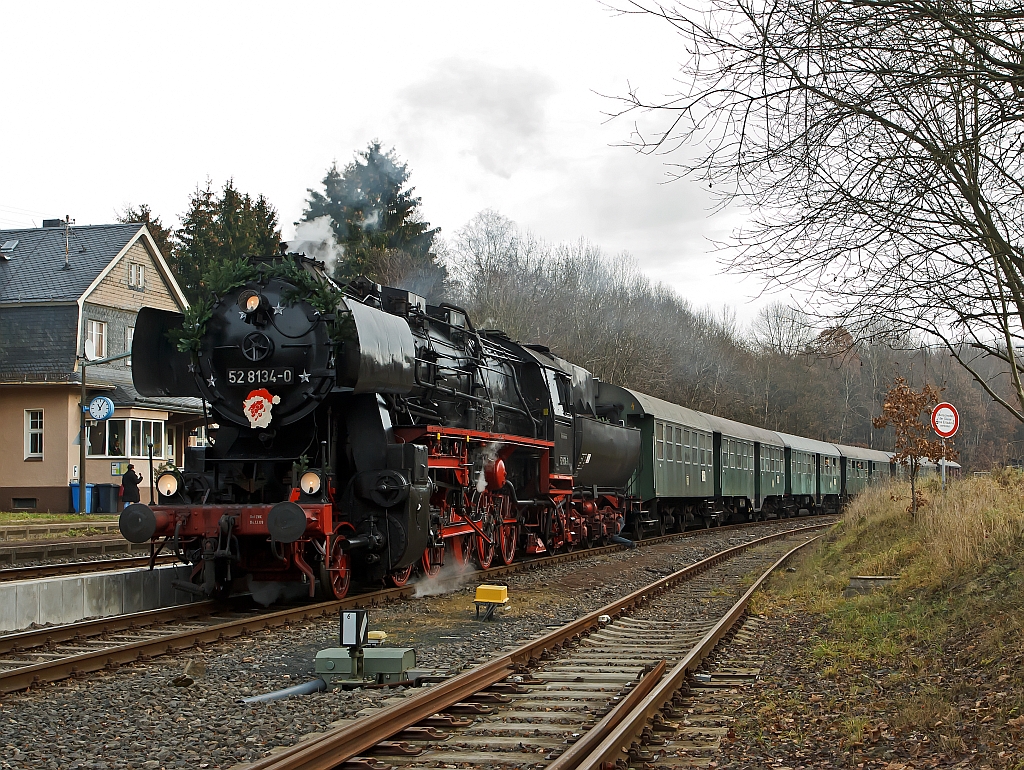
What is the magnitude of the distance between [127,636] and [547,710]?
4.40m

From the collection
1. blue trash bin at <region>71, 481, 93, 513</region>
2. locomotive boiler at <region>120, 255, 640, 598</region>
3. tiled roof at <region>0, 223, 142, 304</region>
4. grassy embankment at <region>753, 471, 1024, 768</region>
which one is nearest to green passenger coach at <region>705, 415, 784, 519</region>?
grassy embankment at <region>753, 471, 1024, 768</region>

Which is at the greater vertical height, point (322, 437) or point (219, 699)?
point (322, 437)

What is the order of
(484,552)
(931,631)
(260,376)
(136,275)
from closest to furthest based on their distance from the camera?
(931,631), (260,376), (484,552), (136,275)

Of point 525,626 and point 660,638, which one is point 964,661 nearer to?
point 660,638

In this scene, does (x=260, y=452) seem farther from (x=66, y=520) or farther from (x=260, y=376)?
(x=66, y=520)

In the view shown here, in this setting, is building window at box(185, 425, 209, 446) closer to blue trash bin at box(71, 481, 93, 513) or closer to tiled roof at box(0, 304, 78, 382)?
blue trash bin at box(71, 481, 93, 513)

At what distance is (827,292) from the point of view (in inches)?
302

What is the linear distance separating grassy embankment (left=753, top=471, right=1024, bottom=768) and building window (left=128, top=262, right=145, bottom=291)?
2592cm

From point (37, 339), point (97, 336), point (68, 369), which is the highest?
point (97, 336)

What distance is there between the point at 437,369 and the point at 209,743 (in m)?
7.23

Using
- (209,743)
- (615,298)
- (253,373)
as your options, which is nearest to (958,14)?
(209,743)

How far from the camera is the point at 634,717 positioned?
5.48 meters

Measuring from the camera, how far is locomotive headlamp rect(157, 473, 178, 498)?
10.1m

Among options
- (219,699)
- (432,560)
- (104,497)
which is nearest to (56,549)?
(432,560)
